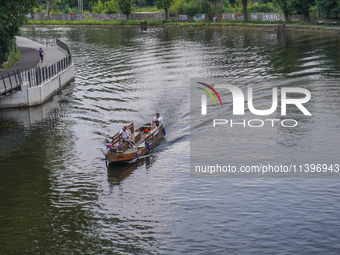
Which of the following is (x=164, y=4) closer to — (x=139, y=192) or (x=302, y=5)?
(x=302, y=5)

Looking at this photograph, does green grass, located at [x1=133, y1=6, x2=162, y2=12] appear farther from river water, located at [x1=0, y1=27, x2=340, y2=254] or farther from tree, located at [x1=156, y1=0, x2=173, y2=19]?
river water, located at [x1=0, y1=27, x2=340, y2=254]

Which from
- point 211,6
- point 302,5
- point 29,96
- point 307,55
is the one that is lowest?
point 29,96

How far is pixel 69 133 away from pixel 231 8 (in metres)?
114

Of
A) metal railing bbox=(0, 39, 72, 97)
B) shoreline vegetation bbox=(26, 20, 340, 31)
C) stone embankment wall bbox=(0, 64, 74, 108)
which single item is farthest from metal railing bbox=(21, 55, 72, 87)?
shoreline vegetation bbox=(26, 20, 340, 31)

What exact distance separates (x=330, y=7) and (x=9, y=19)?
84.8 meters

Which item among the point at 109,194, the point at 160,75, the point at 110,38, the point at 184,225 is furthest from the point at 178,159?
the point at 110,38

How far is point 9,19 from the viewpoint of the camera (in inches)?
2391

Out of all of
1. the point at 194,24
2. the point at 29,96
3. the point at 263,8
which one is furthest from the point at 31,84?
the point at 263,8

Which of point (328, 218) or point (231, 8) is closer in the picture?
point (328, 218)

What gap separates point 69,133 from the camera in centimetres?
4466

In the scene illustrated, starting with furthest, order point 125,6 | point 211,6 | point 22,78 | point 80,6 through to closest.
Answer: point 80,6 → point 125,6 → point 211,6 → point 22,78

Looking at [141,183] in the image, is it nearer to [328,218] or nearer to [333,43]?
[328,218]

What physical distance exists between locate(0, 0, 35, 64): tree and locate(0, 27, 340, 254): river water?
9.60m

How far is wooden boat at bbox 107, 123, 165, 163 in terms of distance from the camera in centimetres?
3703
